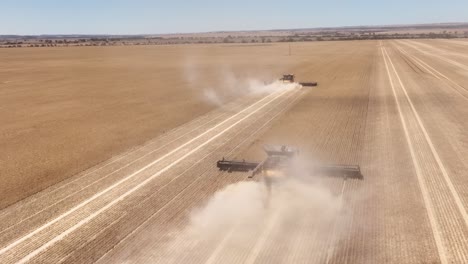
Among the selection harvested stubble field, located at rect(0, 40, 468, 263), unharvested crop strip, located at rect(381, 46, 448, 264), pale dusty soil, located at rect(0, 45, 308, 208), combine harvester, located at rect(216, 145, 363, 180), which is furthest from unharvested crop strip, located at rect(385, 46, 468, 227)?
pale dusty soil, located at rect(0, 45, 308, 208)

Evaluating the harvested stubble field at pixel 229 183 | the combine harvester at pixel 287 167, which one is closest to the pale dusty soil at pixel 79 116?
the harvested stubble field at pixel 229 183

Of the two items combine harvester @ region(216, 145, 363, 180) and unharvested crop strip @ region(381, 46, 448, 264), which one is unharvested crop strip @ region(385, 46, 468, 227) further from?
combine harvester @ region(216, 145, 363, 180)

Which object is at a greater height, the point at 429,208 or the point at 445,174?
the point at 429,208

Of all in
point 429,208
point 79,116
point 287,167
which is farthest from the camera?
point 79,116

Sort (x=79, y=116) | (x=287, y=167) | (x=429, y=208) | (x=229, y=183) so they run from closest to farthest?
(x=429, y=208) → (x=229, y=183) → (x=287, y=167) → (x=79, y=116)

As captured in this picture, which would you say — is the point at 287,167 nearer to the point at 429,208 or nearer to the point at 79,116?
the point at 429,208

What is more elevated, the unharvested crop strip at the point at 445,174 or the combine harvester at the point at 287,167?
the combine harvester at the point at 287,167

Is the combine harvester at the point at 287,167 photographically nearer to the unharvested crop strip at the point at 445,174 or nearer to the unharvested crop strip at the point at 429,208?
the unharvested crop strip at the point at 429,208

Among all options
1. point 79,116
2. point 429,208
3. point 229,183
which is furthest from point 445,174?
point 79,116
